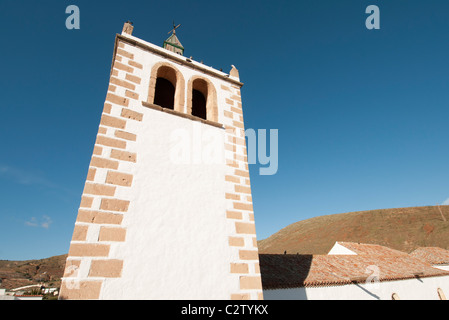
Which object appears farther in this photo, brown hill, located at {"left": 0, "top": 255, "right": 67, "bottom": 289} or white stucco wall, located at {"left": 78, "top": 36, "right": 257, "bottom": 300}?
brown hill, located at {"left": 0, "top": 255, "right": 67, "bottom": 289}

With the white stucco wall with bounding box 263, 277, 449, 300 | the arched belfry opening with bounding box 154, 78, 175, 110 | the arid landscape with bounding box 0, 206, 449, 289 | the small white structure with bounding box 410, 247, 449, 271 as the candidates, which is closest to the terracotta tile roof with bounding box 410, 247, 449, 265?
the small white structure with bounding box 410, 247, 449, 271

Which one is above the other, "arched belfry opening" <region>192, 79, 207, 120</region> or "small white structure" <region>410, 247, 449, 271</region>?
"arched belfry opening" <region>192, 79, 207, 120</region>

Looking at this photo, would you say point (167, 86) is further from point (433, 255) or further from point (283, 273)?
point (433, 255)

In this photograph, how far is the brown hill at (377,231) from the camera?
45.5 meters

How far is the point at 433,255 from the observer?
2219 cm

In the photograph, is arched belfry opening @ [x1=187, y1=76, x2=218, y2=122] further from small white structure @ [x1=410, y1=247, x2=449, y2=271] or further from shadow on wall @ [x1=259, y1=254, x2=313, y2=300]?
small white structure @ [x1=410, y1=247, x2=449, y2=271]

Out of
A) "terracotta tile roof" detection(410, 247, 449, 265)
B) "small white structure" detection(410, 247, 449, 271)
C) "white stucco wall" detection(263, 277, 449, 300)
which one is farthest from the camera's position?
"terracotta tile roof" detection(410, 247, 449, 265)

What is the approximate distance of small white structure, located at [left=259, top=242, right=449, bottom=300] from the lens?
1008 centimetres

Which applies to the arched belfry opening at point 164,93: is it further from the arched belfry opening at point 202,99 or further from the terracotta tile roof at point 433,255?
the terracotta tile roof at point 433,255

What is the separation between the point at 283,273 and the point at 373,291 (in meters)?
5.70

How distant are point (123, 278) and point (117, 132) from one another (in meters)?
2.40

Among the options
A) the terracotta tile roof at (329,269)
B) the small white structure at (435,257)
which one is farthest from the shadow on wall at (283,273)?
the small white structure at (435,257)

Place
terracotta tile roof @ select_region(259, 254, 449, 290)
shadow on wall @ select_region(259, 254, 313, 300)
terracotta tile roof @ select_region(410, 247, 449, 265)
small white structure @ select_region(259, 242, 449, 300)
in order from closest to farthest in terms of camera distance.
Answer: shadow on wall @ select_region(259, 254, 313, 300), small white structure @ select_region(259, 242, 449, 300), terracotta tile roof @ select_region(259, 254, 449, 290), terracotta tile roof @ select_region(410, 247, 449, 265)
